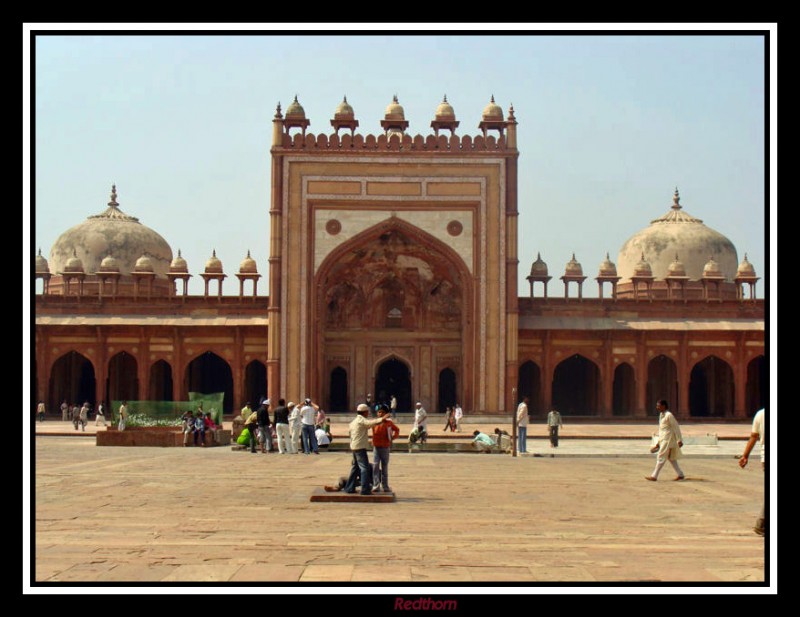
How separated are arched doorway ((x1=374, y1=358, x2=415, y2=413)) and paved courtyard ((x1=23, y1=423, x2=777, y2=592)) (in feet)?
74.6

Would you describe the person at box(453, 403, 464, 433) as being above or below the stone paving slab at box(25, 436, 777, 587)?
below

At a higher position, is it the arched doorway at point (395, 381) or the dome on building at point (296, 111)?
the dome on building at point (296, 111)

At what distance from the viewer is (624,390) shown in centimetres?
3903

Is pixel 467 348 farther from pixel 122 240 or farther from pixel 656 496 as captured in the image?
pixel 656 496

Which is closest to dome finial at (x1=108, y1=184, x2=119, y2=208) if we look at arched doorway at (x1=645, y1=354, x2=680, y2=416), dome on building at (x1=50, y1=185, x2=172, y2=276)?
dome on building at (x1=50, y1=185, x2=172, y2=276)

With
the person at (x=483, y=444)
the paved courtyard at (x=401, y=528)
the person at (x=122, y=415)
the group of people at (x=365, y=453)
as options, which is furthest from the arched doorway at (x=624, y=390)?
the group of people at (x=365, y=453)

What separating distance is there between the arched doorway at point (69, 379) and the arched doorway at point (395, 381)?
389 inches

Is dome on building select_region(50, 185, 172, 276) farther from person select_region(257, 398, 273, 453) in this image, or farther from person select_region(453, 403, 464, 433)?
person select_region(257, 398, 273, 453)

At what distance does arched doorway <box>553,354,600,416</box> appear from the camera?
131 feet

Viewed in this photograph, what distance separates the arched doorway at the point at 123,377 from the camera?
3922cm

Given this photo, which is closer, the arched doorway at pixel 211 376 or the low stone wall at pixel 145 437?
the low stone wall at pixel 145 437

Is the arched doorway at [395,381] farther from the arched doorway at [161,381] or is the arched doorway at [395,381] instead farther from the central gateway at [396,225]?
the arched doorway at [161,381]
